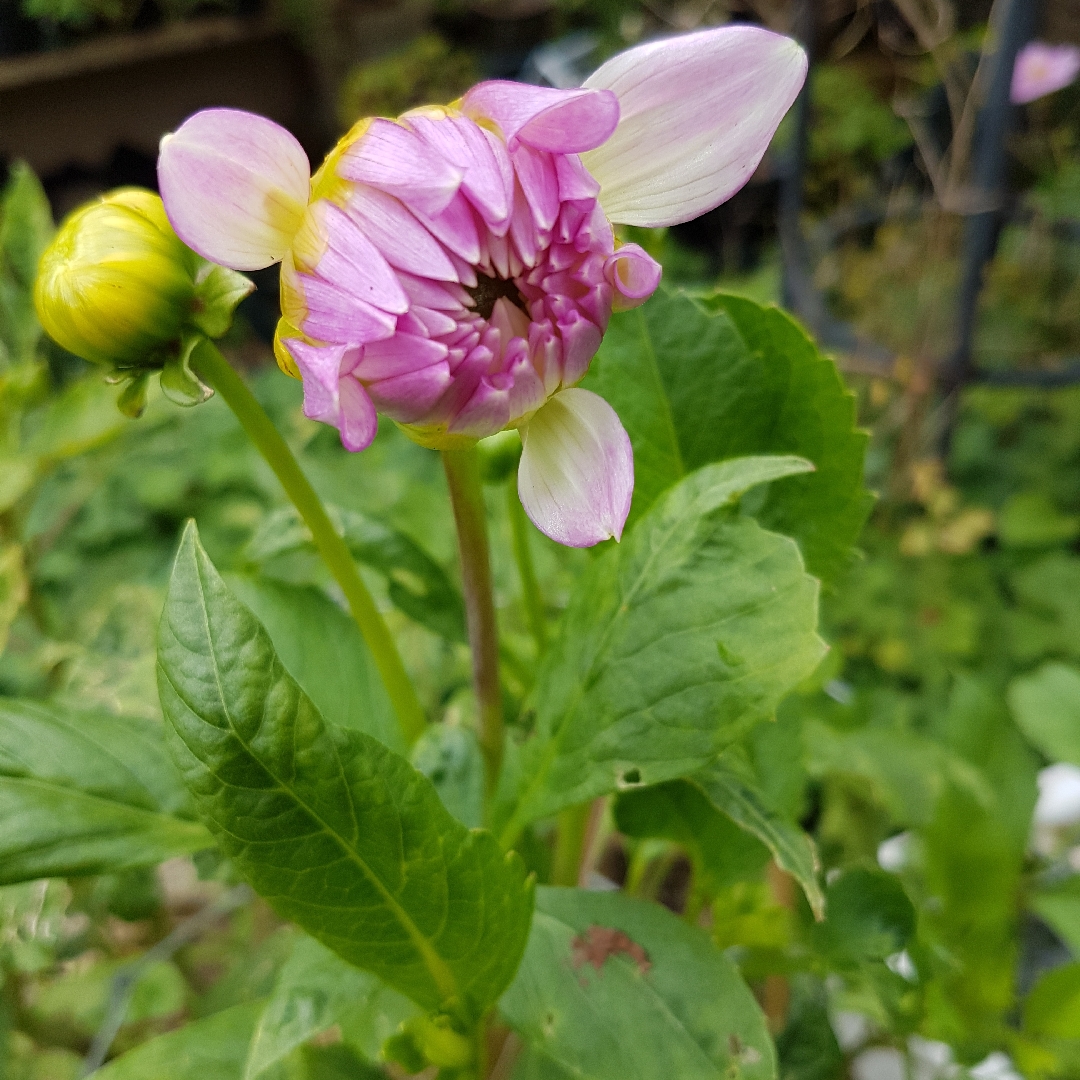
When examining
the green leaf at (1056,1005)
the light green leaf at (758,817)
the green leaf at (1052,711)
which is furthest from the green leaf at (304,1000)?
the green leaf at (1052,711)

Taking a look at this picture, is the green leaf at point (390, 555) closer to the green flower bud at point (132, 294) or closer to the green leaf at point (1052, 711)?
the green flower bud at point (132, 294)

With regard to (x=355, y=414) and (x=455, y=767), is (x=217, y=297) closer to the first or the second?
(x=355, y=414)

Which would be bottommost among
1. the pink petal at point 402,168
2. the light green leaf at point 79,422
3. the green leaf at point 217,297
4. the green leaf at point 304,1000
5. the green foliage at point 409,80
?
the green foliage at point 409,80

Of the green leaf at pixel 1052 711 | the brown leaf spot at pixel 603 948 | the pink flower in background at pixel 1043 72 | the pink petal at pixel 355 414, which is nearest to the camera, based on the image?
the pink petal at pixel 355 414

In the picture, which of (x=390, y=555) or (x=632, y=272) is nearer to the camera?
(x=632, y=272)

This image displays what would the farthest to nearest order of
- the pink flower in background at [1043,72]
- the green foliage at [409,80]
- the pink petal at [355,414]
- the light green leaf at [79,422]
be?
the green foliage at [409,80], the pink flower in background at [1043,72], the light green leaf at [79,422], the pink petal at [355,414]

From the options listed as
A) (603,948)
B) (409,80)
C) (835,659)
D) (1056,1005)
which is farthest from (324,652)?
(409,80)

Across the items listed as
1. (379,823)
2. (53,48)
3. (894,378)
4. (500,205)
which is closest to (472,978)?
(379,823)

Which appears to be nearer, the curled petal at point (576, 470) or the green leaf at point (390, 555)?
the curled petal at point (576, 470)
